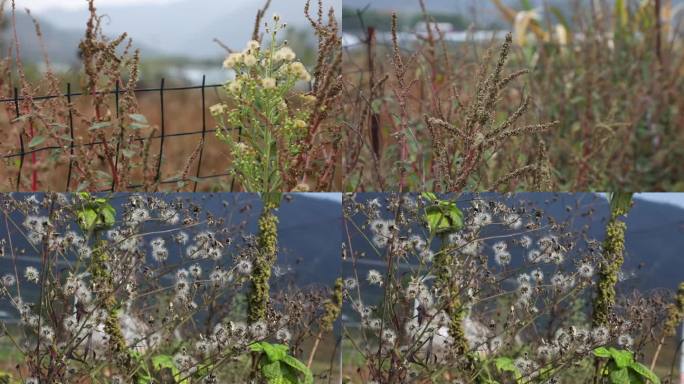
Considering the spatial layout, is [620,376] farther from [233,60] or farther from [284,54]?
[233,60]

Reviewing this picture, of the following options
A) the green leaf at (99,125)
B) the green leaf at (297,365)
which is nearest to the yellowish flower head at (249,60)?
the green leaf at (99,125)

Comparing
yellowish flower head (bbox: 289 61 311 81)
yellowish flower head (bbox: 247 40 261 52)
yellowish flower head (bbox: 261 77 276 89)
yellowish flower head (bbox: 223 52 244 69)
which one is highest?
yellowish flower head (bbox: 247 40 261 52)

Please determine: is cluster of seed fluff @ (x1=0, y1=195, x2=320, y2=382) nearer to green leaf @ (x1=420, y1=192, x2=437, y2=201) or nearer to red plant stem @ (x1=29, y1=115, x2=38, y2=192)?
red plant stem @ (x1=29, y1=115, x2=38, y2=192)

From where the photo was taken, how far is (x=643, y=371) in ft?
10.3

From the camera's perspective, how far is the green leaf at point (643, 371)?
10.3ft

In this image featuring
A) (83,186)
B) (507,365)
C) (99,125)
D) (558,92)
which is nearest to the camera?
(99,125)

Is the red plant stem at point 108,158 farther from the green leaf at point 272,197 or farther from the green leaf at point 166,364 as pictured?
the green leaf at point 166,364

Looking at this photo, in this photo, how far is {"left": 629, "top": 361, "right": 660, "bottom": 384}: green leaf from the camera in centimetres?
313

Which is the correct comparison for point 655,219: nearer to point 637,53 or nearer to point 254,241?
point 254,241

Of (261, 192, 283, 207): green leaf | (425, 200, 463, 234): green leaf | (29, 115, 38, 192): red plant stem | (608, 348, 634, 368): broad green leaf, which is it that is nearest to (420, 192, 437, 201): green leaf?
(425, 200, 463, 234): green leaf

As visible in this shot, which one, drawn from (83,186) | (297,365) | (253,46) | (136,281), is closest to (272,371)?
(297,365)

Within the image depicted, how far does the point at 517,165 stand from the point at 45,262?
5.74 ft

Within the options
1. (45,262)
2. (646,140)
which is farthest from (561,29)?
(45,262)

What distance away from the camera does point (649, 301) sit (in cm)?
318
